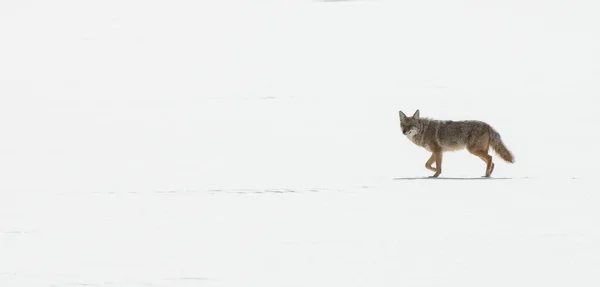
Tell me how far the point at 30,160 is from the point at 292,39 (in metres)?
11.8

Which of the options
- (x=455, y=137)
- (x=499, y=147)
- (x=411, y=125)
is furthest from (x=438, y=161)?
(x=499, y=147)

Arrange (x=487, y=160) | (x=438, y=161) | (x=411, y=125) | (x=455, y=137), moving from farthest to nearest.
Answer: (x=411, y=125), (x=438, y=161), (x=455, y=137), (x=487, y=160)

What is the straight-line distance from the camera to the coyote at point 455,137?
1120 centimetres

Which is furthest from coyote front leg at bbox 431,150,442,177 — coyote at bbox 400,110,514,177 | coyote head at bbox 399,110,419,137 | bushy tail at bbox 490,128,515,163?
bushy tail at bbox 490,128,515,163

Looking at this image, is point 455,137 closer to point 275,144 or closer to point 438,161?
point 438,161

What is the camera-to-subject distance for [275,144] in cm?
1353

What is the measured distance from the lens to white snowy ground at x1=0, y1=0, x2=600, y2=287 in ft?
23.7

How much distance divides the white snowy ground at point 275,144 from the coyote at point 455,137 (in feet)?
1.33

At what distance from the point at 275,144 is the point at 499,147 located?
311 cm

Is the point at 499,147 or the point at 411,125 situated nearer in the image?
the point at 499,147

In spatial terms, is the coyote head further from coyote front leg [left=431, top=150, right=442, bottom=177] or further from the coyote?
coyote front leg [left=431, top=150, right=442, bottom=177]

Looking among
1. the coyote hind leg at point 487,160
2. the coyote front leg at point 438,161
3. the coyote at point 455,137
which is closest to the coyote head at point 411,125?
the coyote at point 455,137

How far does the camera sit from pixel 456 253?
732 cm

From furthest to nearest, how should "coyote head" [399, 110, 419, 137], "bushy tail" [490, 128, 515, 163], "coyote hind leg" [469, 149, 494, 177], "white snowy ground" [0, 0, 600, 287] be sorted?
"coyote head" [399, 110, 419, 137], "bushy tail" [490, 128, 515, 163], "coyote hind leg" [469, 149, 494, 177], "white snowy ground" [0, 0, 600, 287]
